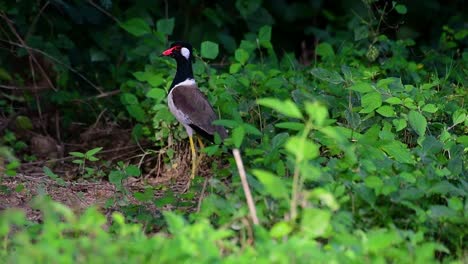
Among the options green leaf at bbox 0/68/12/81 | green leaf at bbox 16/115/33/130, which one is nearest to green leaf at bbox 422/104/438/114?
green leaf at bbox 16/115/33/130

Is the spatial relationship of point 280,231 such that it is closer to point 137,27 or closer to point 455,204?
point 455,204

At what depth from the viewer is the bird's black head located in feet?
24.0

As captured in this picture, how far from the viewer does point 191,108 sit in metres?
6.80

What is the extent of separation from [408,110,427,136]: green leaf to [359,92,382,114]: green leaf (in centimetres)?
24

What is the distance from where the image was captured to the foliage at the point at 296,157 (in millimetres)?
4074

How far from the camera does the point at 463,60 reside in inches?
314

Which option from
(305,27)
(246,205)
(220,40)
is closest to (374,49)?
(220,40)

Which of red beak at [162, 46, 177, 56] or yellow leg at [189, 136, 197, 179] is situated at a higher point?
red beak at [162, 46, 177, 56]

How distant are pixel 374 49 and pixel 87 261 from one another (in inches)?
Answer: 175

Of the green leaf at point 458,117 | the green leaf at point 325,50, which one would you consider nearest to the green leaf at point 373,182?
the green leaf at point 458,117

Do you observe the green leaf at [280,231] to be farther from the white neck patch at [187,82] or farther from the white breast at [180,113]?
the white neck patch at [187,82]

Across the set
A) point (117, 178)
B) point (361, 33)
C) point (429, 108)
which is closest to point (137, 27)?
point (361, 33)

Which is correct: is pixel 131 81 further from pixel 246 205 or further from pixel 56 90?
pixel 246 205

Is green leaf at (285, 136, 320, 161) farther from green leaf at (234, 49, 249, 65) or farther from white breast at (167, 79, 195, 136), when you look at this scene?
green leaf at (234, 49, 249, 65)
